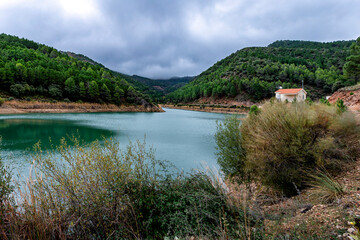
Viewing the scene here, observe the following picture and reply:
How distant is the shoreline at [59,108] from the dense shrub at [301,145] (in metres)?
43.8

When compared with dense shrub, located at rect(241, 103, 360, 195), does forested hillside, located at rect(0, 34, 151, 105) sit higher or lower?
higher

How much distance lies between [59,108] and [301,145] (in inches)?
1911

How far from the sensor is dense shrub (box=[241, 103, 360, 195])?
5.55m

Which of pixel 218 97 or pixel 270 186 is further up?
pixel 218 97

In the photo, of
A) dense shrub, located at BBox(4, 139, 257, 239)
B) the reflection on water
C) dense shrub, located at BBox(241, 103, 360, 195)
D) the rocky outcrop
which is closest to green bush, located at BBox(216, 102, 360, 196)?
dense shrub, located at BBox(241, 103, 360, 195)

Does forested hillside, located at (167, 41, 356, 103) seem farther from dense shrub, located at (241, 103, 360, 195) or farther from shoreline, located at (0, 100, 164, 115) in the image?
dense shrub, located at (241, 103, 360, 195)

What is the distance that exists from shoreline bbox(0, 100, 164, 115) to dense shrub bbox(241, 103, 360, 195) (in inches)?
1725

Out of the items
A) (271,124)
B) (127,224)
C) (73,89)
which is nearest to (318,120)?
(271,124)

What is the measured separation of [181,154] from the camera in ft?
43.8

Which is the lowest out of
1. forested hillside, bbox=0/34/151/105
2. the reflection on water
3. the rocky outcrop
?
the reflection on water

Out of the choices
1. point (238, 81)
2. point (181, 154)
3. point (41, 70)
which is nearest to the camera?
point (181, 154)

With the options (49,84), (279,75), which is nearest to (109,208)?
(49,84)

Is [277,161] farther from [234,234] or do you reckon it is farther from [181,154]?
[181,154]

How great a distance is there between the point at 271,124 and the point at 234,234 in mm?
4029
